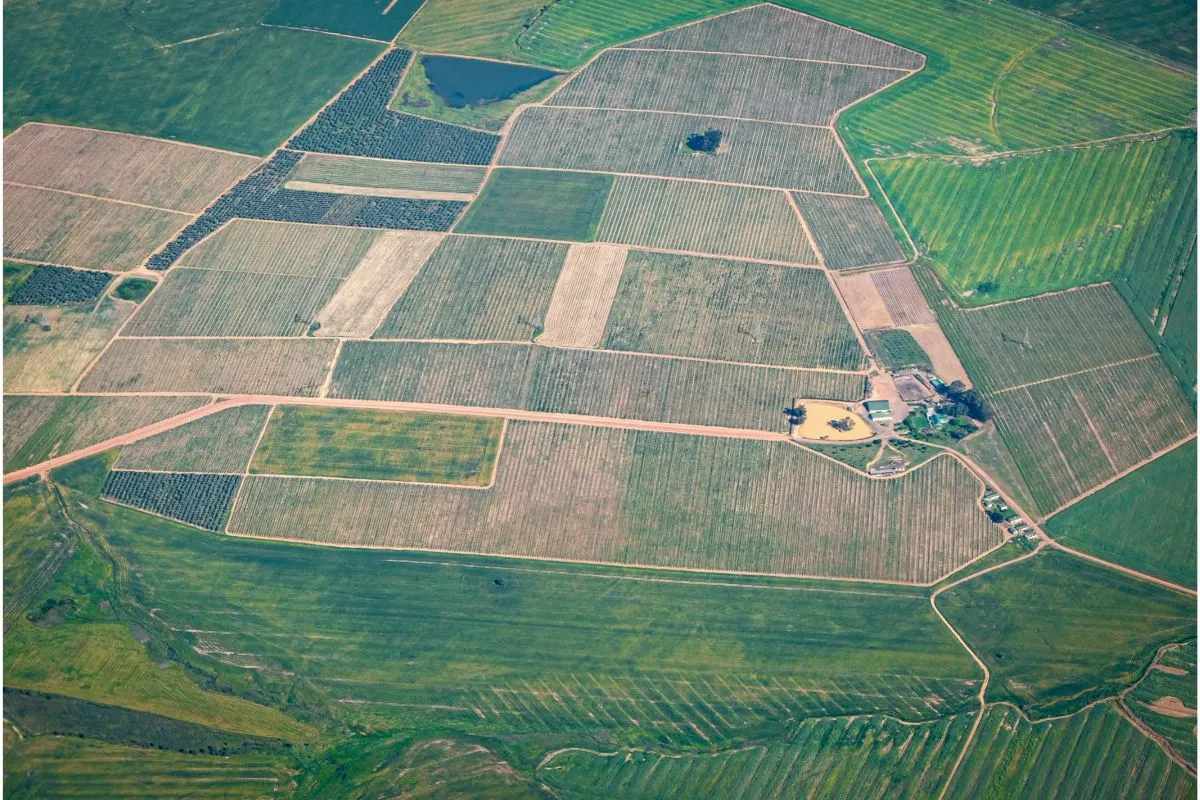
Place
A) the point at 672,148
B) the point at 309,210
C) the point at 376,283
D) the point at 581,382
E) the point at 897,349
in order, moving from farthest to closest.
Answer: the point at 672,148, the point at 309,210, the point at 376,283, the point at 897,349, the point at 581,382

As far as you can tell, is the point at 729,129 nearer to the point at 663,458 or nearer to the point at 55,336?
the point at 663,458

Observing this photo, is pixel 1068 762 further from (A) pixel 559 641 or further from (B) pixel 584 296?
(B) pixel 584 296

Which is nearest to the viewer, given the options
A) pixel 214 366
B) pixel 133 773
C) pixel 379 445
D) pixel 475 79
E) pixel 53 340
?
pixel 133 773

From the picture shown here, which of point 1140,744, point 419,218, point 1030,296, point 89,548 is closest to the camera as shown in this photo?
point 1140,744

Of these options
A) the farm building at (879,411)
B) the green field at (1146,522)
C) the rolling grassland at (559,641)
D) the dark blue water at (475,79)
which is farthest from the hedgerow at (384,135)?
the green field at (1146,522)

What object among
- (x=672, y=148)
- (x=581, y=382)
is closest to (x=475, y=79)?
(x=672, y=148)

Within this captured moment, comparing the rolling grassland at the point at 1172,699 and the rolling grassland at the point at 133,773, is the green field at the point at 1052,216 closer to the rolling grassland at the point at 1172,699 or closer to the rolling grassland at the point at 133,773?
the rolling grassland at the point at 1172,699

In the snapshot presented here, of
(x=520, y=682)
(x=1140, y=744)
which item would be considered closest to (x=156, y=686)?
(x=520, y=682)
